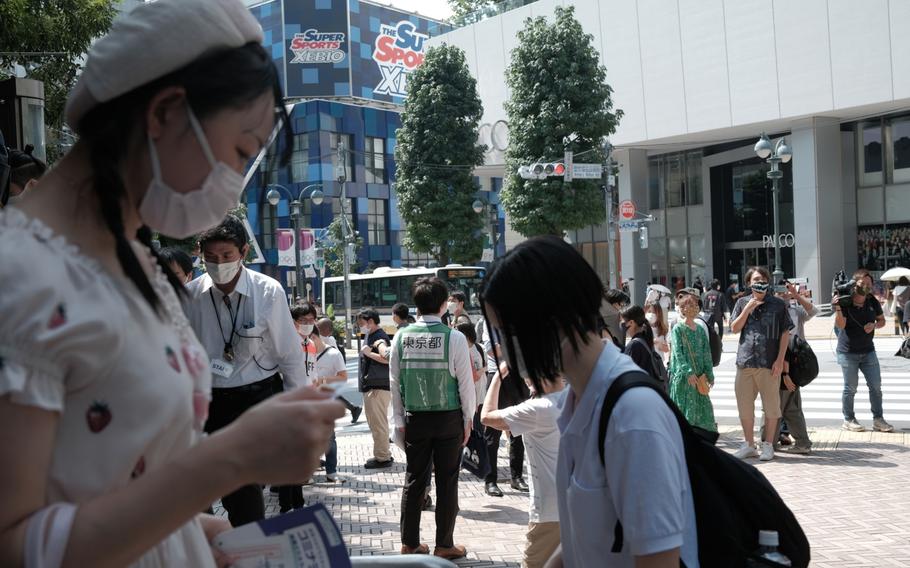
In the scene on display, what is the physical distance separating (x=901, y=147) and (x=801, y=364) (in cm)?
2709

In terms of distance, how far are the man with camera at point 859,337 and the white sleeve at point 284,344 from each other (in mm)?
8154

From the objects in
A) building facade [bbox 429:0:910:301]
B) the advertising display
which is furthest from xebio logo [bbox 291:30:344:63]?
building facade [bbox 429:0:910:301]

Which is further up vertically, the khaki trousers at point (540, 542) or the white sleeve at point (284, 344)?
the white sleeve at point (284, 344)

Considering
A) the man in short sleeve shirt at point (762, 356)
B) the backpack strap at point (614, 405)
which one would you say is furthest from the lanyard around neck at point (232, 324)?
the man in short sleeve shirt at point (762, 356)

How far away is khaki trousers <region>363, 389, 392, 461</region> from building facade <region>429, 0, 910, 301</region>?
2228 centimetres

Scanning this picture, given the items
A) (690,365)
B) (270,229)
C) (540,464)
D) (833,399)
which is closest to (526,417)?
(540,464)

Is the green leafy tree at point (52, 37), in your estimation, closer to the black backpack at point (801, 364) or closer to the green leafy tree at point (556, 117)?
the black backpack at point (801, 364)

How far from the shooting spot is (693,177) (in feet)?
131

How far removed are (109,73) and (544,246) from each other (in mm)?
1283

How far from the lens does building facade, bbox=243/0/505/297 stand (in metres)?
58.8

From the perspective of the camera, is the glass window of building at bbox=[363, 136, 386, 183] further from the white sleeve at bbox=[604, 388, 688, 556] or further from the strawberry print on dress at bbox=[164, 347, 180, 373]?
the strawberry print on dress at bbox=[164, 347, 180, 373]

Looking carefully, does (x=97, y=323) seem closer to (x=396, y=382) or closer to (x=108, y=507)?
(x=108, y=507)

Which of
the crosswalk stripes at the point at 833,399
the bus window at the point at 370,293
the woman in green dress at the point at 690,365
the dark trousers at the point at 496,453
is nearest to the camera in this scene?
the dark trousers at the point at 496,453

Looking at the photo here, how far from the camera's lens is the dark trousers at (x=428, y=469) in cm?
648
